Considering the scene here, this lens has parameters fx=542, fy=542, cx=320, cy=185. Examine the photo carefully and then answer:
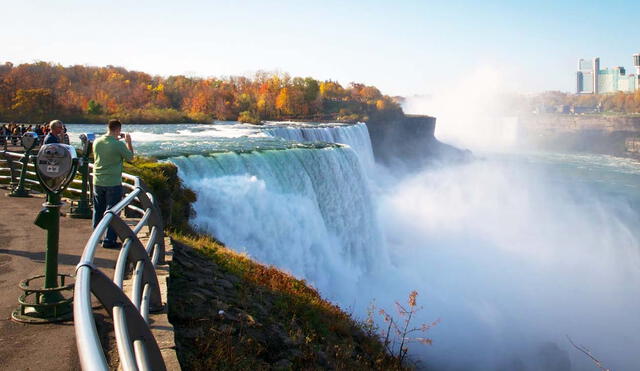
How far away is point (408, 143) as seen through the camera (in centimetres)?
7581

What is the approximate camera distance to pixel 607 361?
57.8 ft

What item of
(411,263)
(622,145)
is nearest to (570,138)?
(622,145)

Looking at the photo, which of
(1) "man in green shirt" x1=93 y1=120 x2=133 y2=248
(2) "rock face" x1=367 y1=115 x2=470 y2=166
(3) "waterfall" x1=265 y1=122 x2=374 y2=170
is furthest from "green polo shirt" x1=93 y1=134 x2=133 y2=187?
(2) "rock face" x1=367 y1=115 x2=470 y2=166

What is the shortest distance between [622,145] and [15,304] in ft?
405

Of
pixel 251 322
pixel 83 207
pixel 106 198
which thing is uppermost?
pixel 106 198

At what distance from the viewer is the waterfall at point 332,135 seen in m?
35.7

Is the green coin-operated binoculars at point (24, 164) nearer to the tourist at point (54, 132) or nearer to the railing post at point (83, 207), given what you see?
the railing post at point (83, 207)

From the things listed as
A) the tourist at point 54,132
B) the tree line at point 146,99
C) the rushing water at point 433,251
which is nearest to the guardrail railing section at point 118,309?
the tourist at point 54,132

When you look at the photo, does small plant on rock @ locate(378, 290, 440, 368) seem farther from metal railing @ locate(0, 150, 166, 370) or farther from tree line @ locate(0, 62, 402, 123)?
tree line @ locate(0, 62, 402, 123)

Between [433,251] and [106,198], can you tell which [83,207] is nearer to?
[106,198]

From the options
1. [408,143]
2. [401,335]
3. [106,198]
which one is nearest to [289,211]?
[401,335]

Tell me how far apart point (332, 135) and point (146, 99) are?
43028 mm

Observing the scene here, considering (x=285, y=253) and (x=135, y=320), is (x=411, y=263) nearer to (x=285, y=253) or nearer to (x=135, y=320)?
(x=285, y=253)

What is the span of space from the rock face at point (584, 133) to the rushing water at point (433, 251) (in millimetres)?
78371
